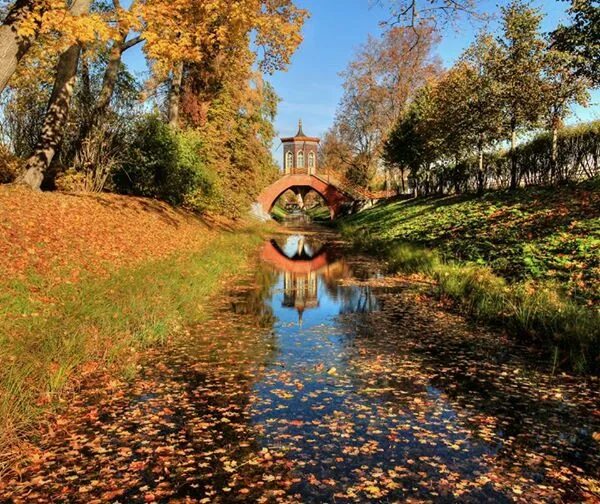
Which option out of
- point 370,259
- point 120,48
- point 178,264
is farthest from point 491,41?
point 178,264

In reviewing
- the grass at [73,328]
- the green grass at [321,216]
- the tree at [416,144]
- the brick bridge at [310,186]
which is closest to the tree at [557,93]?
the tree at [416,144]

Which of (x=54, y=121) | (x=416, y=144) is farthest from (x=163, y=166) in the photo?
(x=416, y=144)

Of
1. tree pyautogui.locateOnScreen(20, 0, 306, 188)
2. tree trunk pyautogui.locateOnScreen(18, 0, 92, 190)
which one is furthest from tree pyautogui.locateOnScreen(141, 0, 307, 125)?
tree trunk pyautogui.locateOnScreen(18, 0, 92, 190)

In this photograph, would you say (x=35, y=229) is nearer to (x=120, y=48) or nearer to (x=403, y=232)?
(x=120, y=48)

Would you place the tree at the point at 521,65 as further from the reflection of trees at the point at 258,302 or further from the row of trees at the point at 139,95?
the reflection of trees at the point at 258,302

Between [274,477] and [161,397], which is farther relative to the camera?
[161,397]

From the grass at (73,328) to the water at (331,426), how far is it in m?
0.39

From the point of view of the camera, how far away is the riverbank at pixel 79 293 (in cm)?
566

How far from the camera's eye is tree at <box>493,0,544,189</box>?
21516 millimetres

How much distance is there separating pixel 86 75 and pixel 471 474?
1984cm

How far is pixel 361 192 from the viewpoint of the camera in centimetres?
5438

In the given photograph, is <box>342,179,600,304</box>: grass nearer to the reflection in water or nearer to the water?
the reflection in water

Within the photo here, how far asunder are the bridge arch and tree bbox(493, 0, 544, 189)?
33296mm

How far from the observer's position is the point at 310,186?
5691 centimetres
